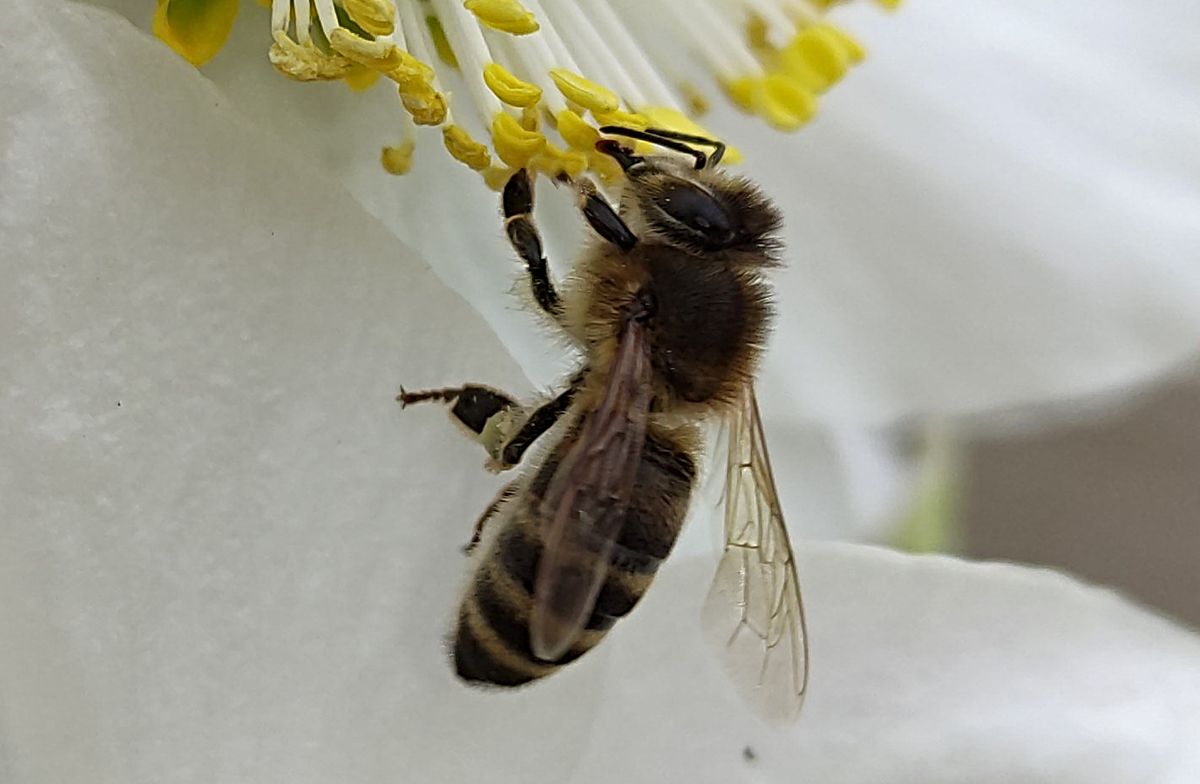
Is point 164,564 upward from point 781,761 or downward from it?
upward

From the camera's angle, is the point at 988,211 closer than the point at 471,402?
No

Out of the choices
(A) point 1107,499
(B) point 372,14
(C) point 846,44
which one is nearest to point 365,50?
(B) point 372,14

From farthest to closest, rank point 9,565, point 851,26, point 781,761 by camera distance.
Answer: point 851,26, point 781,761, point 9,565

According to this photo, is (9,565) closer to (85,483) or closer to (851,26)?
(85,483)

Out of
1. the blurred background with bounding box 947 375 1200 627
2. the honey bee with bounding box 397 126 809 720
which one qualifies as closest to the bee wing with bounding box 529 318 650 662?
the honey bee with bounding box 397 126 809 720

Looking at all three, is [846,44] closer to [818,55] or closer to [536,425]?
[818,55]

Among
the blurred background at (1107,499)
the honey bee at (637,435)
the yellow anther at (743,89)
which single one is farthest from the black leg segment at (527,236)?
the blurred background at (1107,499)

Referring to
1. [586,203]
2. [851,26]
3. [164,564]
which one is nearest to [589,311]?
[586,203]
